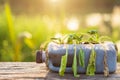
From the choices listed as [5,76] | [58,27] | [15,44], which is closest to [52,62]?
[5,76]

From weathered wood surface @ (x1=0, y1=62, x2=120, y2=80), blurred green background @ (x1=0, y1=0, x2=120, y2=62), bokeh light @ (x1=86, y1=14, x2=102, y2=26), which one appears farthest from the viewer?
bokeh light @ (x1=86, y1=14, x2=102, y2=26)

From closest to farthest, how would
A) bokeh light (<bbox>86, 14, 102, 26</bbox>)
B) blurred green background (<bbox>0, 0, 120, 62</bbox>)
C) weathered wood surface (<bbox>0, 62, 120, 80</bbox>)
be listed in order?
weathered wood surface (<bbox>0, 62, 120, 80</bbox>) < blurred green background (<bbox>0, 0, 120, 62</bbox>) < bokeh light (<bbox>86, 14, 102, 26</bbox>)

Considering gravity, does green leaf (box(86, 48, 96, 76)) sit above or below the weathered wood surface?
above

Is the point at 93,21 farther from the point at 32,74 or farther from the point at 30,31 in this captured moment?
the point at 32,74

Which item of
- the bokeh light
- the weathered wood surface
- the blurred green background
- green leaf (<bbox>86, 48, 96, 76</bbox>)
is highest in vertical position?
green leaf (<bbox>86, 48, 96, 76</bbox>)

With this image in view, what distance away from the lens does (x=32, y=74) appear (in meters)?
1.07

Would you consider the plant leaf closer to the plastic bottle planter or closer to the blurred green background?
the plastic bottle planter

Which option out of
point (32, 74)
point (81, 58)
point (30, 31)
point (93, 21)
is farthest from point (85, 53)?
point (93, 21)

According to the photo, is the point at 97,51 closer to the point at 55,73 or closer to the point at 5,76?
the point at 55,73

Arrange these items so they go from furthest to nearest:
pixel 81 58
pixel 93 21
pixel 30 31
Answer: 1. pixel 93 21
2. pixel 30 31
3. pixel 81 58

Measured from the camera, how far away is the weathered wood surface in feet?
3.40

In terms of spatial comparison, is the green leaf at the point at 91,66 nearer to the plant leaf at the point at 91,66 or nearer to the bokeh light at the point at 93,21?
the plant leaf at the point at 91,66

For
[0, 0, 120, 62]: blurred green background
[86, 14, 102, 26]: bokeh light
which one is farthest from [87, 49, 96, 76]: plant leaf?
[86, 14, 102, 26]: bokeh light

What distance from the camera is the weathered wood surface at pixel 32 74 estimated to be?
1.04 meters
